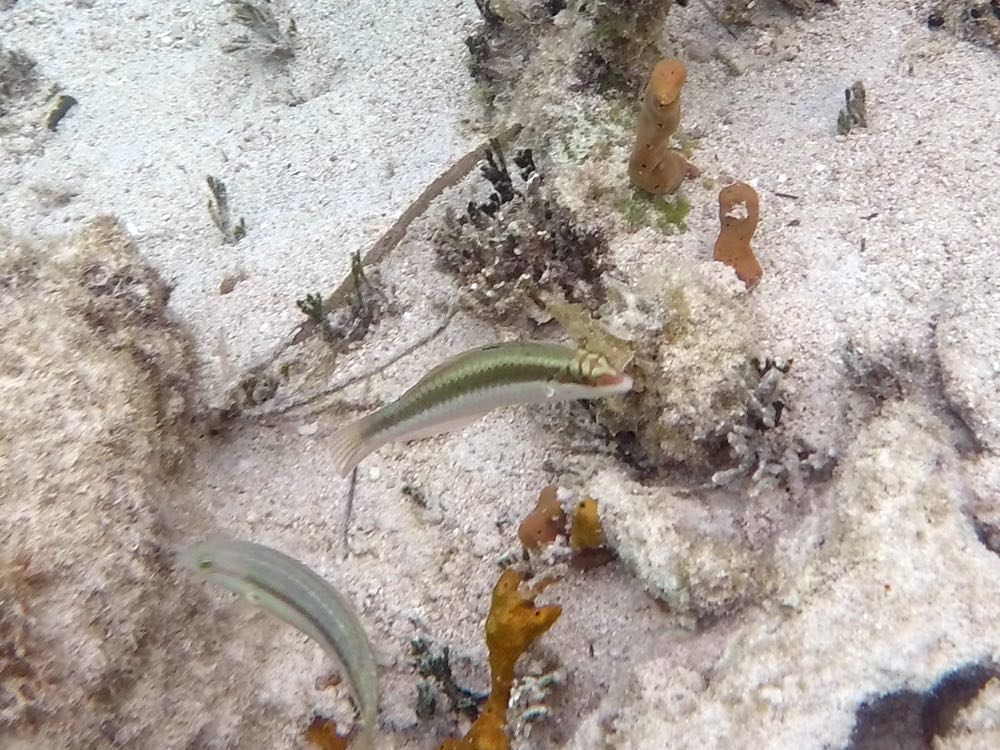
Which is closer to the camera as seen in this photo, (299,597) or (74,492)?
(299,597)

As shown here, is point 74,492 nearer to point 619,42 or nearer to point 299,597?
point 299,597

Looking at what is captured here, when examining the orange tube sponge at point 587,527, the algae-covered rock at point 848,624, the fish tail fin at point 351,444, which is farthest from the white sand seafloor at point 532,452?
the fish tail fin at point 351,444

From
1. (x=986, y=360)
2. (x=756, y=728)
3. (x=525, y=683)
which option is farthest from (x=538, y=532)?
(x=986, y=360)

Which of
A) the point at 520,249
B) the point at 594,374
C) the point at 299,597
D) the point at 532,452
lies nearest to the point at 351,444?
the point at 299,597

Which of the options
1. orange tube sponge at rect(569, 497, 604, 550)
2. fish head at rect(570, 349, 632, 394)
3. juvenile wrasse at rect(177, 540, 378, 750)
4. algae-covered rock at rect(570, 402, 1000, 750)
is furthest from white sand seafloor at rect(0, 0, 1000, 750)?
fish head at rect(570, 349, 632, 394)

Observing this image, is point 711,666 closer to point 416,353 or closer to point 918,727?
point 918,727

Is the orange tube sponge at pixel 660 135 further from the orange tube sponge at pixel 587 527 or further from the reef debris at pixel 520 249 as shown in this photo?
the orange tube sponge at pixel 587 527
